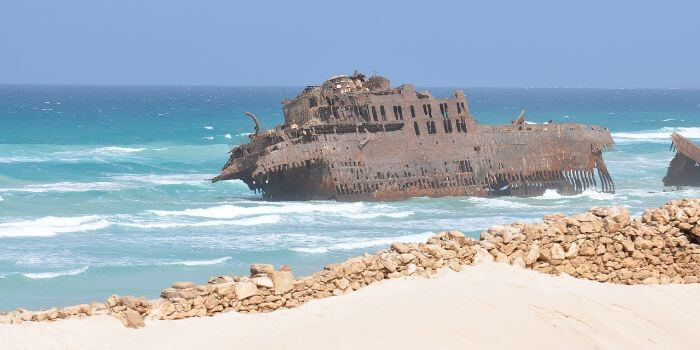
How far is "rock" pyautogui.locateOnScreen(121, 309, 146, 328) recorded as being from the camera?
11.7m

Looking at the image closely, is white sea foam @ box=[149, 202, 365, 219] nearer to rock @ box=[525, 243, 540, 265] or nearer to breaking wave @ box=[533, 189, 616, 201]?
breaking wave @ box=[533, 189, 616, 201]

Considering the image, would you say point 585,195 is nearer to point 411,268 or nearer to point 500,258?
point 500,258

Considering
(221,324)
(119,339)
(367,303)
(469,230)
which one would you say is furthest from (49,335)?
(469,230)

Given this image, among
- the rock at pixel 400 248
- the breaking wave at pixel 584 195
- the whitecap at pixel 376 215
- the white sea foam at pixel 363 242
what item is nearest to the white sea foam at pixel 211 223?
the whitecap at pixel 376 215

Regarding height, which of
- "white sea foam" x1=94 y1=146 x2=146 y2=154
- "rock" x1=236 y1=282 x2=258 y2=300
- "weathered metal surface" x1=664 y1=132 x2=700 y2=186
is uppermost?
"white sea foam" x1=94 y1=146 x2=146 y2=154

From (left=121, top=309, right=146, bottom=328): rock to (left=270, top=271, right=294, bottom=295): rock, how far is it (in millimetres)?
1544

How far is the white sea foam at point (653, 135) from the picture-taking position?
233 feet

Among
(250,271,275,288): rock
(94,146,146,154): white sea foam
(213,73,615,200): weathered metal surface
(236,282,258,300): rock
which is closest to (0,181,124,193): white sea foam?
(213,73,615,200): weathered metal surface

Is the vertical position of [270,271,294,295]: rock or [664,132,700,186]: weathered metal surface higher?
[270,271,294,295]: rock

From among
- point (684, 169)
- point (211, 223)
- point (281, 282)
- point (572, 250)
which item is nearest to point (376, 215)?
point (211, 223)

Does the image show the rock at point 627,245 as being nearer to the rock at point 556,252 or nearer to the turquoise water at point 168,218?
the rock at point 556,252

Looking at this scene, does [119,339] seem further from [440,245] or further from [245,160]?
[245,160]

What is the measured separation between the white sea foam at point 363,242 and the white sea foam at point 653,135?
45573mm

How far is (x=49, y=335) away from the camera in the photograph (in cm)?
1123
